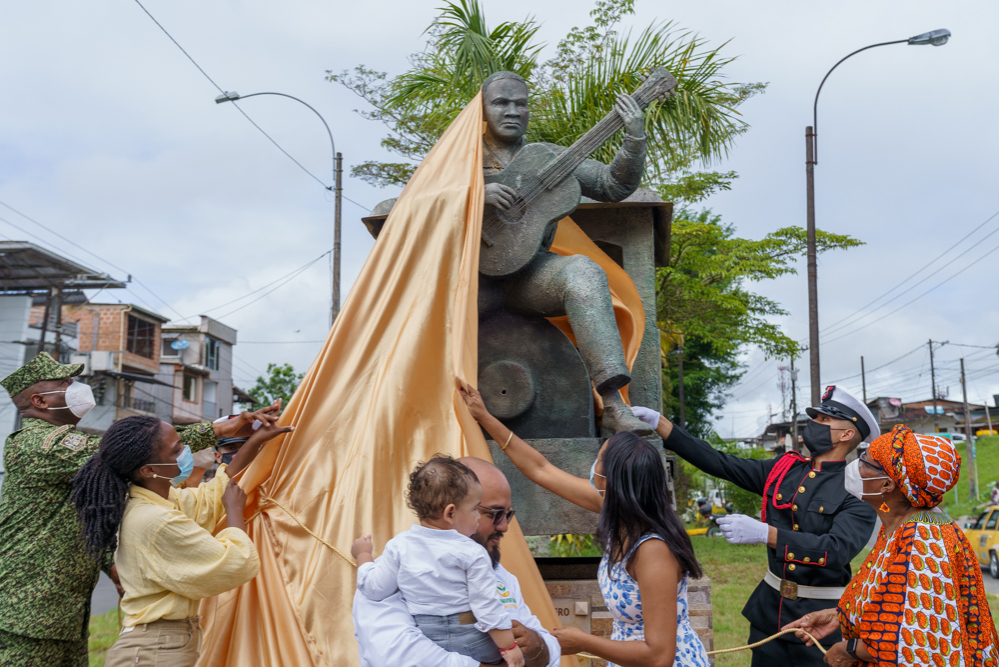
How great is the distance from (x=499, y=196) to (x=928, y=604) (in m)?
2.60

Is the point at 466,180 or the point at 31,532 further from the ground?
the point at 466,180

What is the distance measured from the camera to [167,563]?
9.14ft

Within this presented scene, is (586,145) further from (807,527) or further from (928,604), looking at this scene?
(928,604)

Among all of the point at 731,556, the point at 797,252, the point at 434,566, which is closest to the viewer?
the point at 434,566

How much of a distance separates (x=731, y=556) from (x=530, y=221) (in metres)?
12.7

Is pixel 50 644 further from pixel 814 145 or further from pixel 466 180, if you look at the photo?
pixel 814 145

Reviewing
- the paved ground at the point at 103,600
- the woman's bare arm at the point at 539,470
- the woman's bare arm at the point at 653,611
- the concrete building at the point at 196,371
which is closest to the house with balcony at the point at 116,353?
the concrete building at the point at 196,371

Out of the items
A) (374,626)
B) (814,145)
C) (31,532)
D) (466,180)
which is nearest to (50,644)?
(31,532)

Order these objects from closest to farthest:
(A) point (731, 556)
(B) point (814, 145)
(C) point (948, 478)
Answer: (C) point (948, 478), (B) point (814, 145), (A) point (731, 556)

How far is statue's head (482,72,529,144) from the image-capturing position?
451 centimetres

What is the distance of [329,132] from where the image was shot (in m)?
16.3

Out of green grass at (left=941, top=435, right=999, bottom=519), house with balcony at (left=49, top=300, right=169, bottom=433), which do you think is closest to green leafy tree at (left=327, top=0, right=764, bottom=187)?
green grass at (left=941, top=435, right=999, bottom=519)

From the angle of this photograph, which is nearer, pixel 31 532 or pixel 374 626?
pixel 374 626

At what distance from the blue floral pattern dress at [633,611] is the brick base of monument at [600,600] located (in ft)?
5.76
